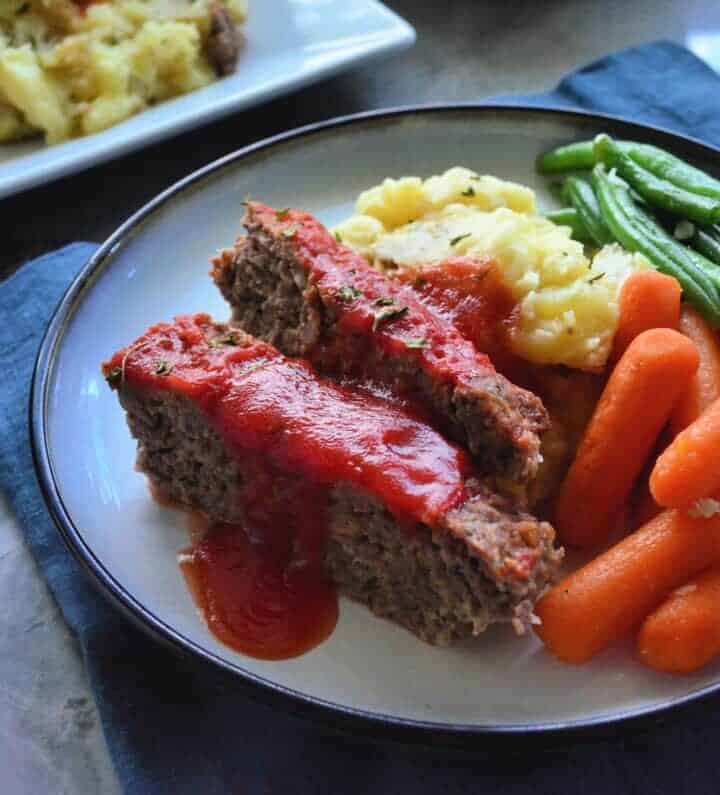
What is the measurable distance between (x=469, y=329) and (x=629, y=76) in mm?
3293

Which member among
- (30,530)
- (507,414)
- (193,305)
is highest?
(507,414)

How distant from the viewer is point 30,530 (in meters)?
3.84

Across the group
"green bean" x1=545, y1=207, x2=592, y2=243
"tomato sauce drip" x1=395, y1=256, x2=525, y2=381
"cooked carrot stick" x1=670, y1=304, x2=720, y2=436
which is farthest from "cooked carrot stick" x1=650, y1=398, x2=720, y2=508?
"green bean" x1=545, y1=207, x2=592, y2=243

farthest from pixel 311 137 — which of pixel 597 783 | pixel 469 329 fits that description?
pixel 597 783

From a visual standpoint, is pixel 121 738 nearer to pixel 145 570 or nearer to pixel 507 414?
pixel 145 570

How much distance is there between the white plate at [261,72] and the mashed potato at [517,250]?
5.43ft

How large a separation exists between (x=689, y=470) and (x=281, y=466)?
1.37 m

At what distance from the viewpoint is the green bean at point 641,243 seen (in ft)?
13.0

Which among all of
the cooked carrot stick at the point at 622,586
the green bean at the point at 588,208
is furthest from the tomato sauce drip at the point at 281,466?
the green bean at the point at 588,208

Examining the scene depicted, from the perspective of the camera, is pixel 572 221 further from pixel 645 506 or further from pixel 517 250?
pixel 645 506

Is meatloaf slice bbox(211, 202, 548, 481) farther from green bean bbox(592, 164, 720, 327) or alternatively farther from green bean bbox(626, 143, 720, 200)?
green bean bbox(626, 143, 720, 200)

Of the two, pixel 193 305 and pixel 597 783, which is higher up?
pixel 193 305

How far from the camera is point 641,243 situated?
13.8 ft

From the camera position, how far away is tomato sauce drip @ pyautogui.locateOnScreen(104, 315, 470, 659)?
2992 mm
